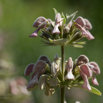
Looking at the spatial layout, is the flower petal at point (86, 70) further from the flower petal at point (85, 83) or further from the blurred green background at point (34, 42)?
the blurred green background at point (34, 42)

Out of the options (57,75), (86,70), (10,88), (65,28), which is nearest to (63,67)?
(57,75)

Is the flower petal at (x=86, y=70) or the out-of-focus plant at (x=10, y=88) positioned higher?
the flower petal at (x=86, y=70)

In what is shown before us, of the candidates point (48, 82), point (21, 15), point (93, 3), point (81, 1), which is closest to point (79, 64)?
point (48, 82)

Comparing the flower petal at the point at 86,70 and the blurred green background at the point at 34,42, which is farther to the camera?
the blurred green background at the point at 34,42

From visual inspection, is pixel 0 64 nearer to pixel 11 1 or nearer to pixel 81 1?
pixel 11 1

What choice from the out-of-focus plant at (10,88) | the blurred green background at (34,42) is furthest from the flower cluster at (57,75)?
the out-of-focus plant at (10,88)

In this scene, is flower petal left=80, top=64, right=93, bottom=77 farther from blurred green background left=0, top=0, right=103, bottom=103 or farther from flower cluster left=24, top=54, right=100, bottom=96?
blurred green background left=0, top=0, right=103, bottom=103

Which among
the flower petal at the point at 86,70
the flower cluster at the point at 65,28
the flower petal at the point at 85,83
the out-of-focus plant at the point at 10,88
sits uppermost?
the flower cluster at the point at 65,28

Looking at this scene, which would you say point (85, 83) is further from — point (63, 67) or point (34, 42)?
point (34, 42)
